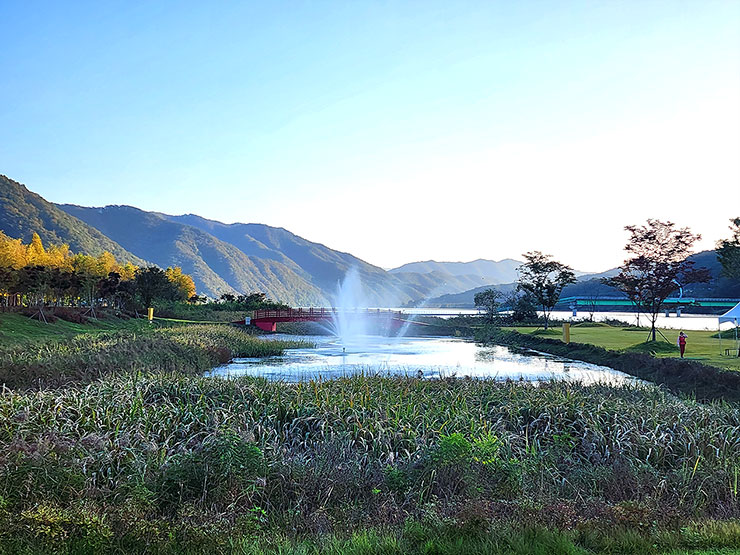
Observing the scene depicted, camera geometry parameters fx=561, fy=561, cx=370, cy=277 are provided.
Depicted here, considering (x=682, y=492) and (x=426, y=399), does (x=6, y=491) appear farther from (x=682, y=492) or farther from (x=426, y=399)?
(x=682, y=492)

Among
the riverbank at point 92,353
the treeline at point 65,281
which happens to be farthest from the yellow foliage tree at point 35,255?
the riverbank at point 92,353

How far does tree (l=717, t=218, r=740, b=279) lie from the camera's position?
1264 inches

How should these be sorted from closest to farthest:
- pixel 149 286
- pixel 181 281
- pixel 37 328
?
pixel 37 328 → pixel 149 286 → pixel 181 281

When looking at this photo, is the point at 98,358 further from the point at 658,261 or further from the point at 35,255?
the point at 35,255

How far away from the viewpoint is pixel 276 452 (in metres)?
6.79

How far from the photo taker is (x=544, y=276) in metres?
47.8

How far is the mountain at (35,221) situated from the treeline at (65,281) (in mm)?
47171

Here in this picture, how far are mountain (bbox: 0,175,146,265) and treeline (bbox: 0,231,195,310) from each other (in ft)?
155

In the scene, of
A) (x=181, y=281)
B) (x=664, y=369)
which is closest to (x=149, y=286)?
(x=181, y=281)

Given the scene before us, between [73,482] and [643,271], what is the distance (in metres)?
30.7

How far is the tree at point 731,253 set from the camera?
3209 centimetres

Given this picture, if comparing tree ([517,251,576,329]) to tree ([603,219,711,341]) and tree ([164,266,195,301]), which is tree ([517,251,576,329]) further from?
tree ([164,266,195,301])

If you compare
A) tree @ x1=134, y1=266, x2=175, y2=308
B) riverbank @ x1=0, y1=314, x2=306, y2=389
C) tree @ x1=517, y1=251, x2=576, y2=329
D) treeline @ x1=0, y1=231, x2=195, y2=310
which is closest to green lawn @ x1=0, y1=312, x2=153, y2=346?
riverbank @ x1=0, y1=314, x2=306, y2=389

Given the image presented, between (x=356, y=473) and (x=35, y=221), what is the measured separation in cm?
12534
